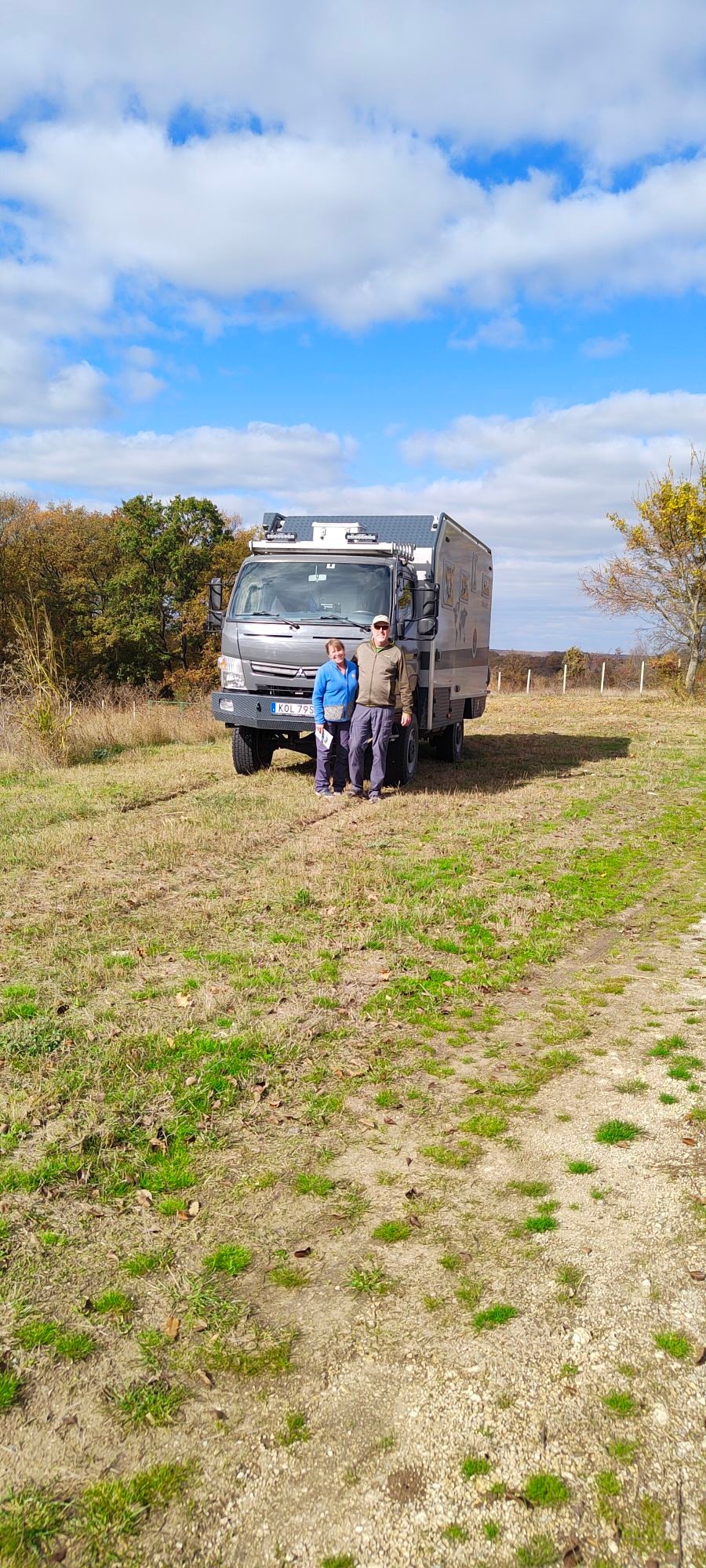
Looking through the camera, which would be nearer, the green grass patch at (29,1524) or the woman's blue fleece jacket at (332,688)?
Result: the green grass patch at (29,1524)

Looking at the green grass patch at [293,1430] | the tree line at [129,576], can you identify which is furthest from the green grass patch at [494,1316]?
the tree line at [129,576]

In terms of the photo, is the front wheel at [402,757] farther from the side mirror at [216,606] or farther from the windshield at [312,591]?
the side mirror at [216,606]

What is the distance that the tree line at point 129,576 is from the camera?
43750 mm

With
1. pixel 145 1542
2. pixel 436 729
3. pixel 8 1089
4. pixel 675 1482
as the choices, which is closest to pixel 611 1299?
pixel 675 1482

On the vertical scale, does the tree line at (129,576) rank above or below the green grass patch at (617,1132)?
above

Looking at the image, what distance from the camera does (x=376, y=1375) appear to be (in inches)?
105

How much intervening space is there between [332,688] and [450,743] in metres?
4.70

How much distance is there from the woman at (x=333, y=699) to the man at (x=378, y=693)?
0.18m

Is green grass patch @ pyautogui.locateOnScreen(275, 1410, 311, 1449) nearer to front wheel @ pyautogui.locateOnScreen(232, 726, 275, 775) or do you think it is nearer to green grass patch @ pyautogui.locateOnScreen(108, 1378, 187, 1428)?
green grass patch @ pyautogui.locateOnScreen(108, 1378, 187, 1428)

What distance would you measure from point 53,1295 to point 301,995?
2499mm

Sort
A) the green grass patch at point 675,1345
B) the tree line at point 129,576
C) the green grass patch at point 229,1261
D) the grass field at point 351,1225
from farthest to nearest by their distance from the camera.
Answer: the tree line at point 129,576 < the green grass patch at point 229,1261 < the green grass patch at point 675,1345 < the grass field at point 351,1225

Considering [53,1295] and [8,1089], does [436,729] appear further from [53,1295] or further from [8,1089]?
[53,1295]

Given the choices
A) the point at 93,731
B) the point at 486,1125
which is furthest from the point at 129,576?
the point at 486,1125

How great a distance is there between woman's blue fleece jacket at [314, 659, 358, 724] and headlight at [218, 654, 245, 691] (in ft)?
3.99
